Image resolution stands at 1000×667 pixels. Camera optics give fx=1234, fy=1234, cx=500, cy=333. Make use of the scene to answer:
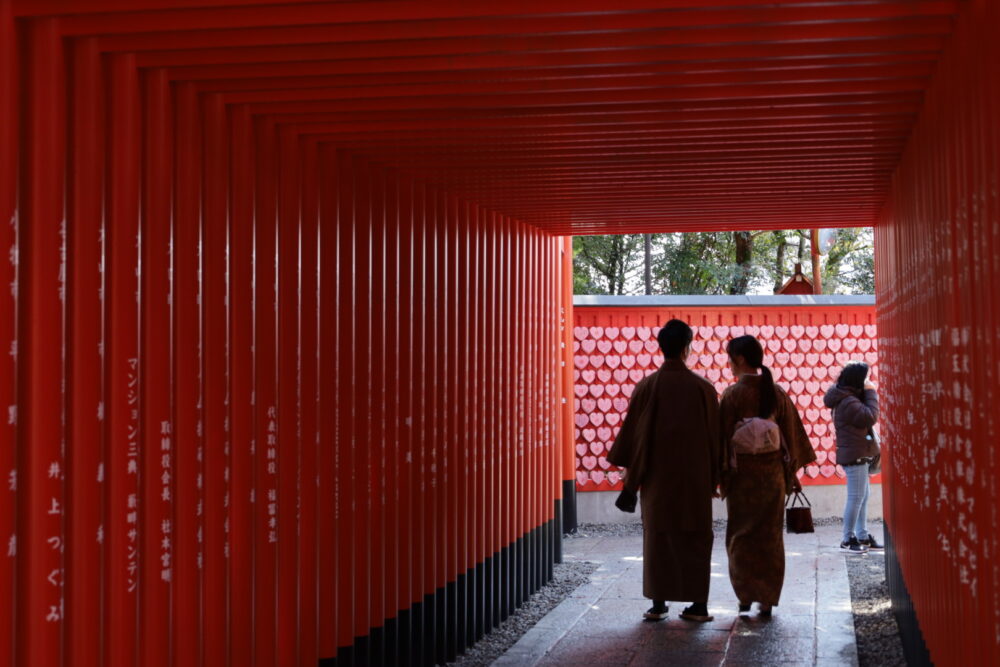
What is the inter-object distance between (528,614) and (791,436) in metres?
2.15

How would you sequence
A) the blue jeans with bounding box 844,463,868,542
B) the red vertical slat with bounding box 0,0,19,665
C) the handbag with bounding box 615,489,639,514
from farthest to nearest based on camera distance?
the blue jeans with bounding box 844,463,868,542 → the handbag with bounding box 615,489,639,514 → the red vertical slat with bounding box 0,0,19,665

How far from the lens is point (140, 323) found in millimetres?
4156

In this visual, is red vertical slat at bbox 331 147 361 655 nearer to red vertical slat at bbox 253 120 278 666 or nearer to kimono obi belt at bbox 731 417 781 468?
red vertical slat at bbox 253 120 278 666

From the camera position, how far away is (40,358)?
3588mm

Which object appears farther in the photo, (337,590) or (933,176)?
(337,590)

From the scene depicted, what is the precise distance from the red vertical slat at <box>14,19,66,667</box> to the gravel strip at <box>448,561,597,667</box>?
12.2 feet

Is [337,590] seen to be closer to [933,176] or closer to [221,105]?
[221,105]

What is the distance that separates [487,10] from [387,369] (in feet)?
9.54

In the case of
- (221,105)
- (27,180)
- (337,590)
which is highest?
(221,105)

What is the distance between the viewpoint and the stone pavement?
269 inches

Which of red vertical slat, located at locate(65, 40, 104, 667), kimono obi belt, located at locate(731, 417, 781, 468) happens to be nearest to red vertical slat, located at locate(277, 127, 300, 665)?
red vertical slat, located at locate(65, 40, 104, 667)

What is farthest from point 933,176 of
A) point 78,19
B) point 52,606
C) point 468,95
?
point 52,606

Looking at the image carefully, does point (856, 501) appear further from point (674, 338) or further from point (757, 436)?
point (674, 338)

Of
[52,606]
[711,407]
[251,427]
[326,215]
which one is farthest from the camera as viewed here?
[711,407]
